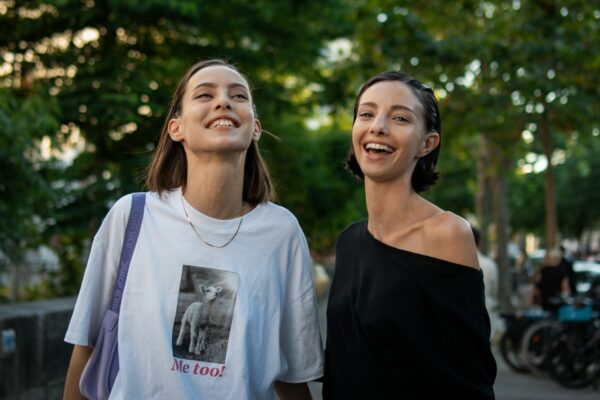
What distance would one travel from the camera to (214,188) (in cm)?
315

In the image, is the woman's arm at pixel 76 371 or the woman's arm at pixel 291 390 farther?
the woman's arm at pixel 291 390

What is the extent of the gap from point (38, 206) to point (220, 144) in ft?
19.9

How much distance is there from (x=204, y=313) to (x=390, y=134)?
84 cm

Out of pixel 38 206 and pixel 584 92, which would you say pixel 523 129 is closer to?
pixel 584 92

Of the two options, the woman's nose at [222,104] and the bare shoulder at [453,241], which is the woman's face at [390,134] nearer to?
the bare shoulder at [453,241]

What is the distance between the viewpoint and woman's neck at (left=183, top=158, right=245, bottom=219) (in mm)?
3146

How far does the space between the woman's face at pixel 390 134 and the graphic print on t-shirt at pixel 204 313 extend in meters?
0.60

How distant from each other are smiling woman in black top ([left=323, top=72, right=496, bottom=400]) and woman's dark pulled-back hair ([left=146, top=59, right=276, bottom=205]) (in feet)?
1.28

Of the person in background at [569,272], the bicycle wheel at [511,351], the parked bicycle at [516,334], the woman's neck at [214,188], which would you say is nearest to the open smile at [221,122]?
the woman's neck at [214,188]

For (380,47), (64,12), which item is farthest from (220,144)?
(380,47)

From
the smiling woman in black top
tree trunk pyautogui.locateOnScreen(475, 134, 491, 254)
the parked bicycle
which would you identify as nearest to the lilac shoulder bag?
the smiling woman in black top

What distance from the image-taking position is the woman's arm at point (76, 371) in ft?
9.92

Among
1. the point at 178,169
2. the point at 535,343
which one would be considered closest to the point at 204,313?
the point at 178,169

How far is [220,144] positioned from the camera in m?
3.08
